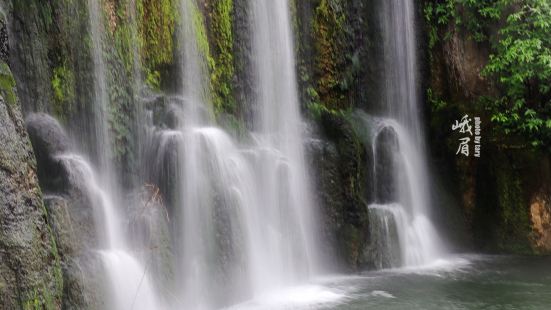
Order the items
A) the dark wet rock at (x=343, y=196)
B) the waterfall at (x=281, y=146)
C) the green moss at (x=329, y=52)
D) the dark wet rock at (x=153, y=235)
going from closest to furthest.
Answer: the dark wet rock at (x=153, y=235), the waterfall at (x=281, y=146), the dark wet rock at (x=343, y=196), the green moss at (x=329, y=52)

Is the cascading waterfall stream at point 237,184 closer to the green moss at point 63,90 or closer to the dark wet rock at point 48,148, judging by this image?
the green moss at point 63,90

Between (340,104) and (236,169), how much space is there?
385cm

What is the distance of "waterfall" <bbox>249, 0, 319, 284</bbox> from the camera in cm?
888

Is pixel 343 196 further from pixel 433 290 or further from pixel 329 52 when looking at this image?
pixel 329 52

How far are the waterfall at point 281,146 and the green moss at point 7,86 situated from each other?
4455 millimetres

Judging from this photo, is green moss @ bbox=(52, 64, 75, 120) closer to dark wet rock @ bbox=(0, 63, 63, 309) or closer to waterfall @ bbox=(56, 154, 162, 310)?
waterfall @ bbox=(56, 154, 162, 310)

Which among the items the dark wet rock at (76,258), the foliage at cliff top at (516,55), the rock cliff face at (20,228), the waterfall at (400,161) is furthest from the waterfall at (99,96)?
the foliage at cliff top at (516,55)

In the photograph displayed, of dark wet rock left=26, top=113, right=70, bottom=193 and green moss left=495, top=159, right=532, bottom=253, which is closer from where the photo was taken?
dark wet rock left=26, top=113, right=70, bottom=193

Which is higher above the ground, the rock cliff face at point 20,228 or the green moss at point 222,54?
the green moss at point 222,54

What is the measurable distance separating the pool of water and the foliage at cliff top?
2.86 meters

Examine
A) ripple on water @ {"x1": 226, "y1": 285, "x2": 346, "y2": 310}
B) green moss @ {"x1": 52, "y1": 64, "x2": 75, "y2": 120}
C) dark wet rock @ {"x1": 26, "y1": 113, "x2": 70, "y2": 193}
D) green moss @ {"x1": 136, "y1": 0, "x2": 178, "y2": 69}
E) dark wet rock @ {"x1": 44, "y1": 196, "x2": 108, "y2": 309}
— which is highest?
green moss @ {"x1": 136, "y1": 0, "x2": 178, "y2": 69}

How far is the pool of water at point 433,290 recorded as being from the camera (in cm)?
755

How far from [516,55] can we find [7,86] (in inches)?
370

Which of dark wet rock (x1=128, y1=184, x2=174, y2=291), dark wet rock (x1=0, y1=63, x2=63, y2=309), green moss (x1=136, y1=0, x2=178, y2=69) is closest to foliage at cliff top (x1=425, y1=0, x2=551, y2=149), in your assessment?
green moss (x1=136, y1=0, x2=178, y2=69)
